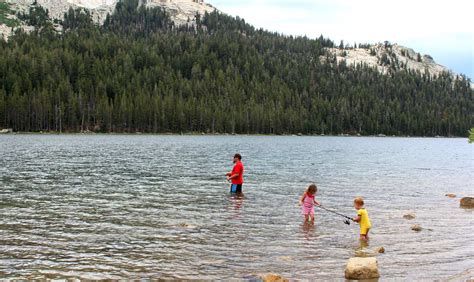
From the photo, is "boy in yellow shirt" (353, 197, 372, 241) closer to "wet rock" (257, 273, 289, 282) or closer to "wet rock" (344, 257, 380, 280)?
"wet rock" (344, 257, 380, 280)

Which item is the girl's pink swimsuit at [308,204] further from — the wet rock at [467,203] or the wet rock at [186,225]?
the wet rock at [467,203]

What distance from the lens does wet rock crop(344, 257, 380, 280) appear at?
15.2 m

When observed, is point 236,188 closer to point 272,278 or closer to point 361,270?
point 361,270

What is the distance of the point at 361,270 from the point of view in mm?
15258

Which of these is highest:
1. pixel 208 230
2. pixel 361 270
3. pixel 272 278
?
pixel 361 270

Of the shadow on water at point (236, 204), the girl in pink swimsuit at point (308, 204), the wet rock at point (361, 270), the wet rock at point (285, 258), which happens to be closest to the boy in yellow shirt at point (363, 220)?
the girl in pink swimsuit at point (308, 204)

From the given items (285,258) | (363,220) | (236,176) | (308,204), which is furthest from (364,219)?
(236,176)

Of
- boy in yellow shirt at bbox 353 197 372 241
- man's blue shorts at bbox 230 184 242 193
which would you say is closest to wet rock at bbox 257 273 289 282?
boy in yellow shirt at bbox 353 197 372 241

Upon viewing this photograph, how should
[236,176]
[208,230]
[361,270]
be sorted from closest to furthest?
[361,270] < [208,230] < [236,176]

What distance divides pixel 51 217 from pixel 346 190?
24.0 meters

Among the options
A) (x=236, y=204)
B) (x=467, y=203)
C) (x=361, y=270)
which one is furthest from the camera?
(x=467, y=203)

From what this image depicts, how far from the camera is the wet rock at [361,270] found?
15219 mm

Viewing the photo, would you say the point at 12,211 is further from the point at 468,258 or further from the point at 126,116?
the point at 126,116

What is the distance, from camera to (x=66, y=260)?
648 inches
